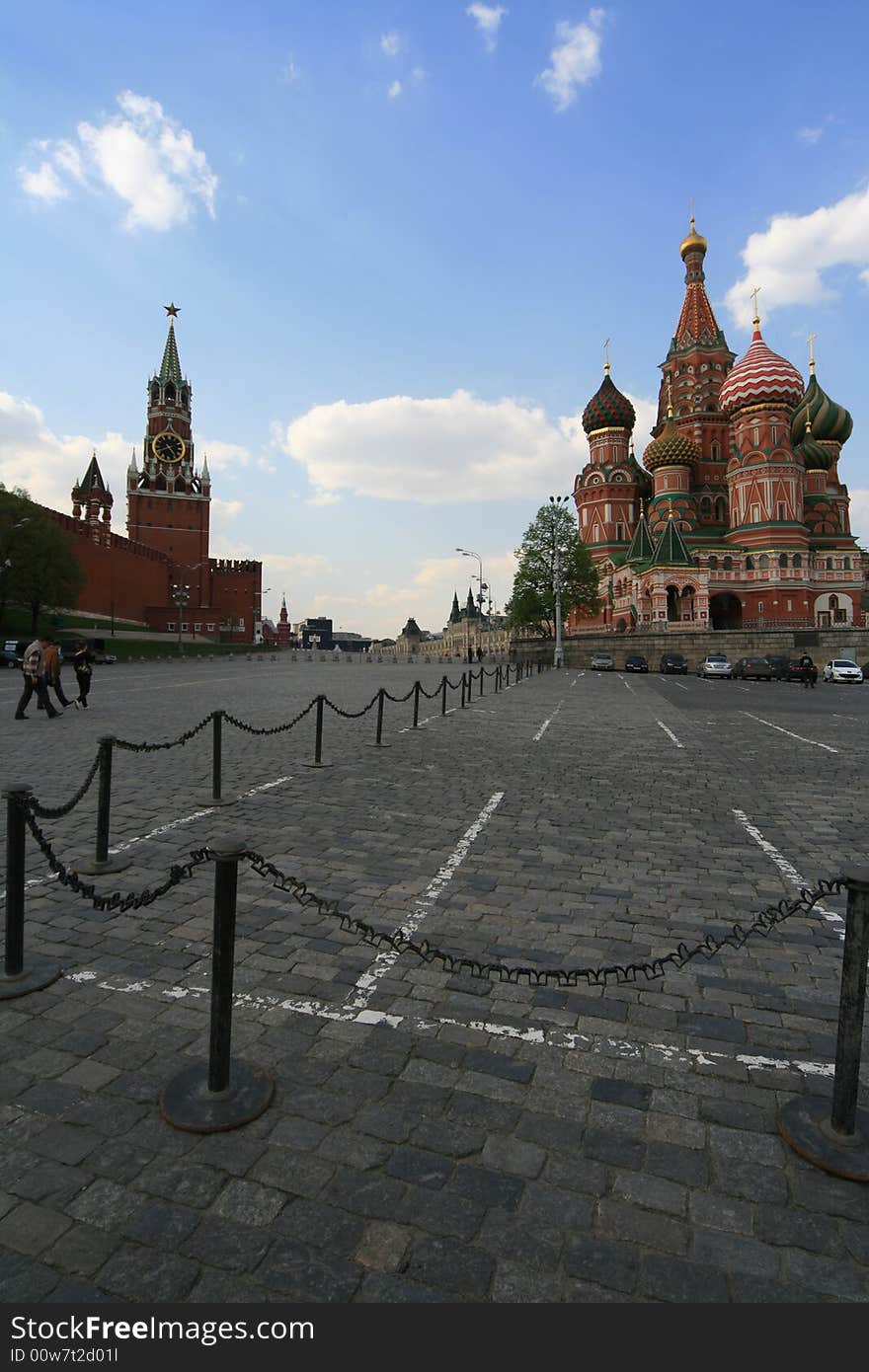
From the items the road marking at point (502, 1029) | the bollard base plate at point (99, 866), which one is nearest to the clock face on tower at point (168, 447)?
the bollard base plate at point (99, 866)

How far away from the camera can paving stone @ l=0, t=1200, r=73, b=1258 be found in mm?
2123

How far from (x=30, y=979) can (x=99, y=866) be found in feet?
5.55

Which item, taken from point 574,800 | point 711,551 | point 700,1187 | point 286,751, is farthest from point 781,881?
point 711,551

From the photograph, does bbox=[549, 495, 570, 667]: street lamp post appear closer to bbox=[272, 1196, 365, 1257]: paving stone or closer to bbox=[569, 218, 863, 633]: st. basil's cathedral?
bbox=[569, 218, 863, 633]: st. basil's cathedral

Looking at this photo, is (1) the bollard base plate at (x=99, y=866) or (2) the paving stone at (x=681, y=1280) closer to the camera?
(2) the paving stone at (x=681, y=1280)

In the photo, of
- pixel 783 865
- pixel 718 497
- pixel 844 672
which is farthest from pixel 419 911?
pixel 718 497

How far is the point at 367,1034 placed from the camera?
3.28 metres

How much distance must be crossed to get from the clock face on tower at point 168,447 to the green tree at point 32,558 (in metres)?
42.2

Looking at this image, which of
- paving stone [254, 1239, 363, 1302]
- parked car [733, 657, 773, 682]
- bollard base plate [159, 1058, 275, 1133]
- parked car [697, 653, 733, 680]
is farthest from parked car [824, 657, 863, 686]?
paving stone [254, 1239, 363, 1302]

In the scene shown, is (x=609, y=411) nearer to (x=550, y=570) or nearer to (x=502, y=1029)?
(x=550, y=570)

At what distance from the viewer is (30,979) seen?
12.1ft

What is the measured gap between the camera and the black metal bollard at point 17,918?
3.48m

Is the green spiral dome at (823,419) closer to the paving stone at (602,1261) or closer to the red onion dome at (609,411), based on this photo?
the red onion dome at (609,411)

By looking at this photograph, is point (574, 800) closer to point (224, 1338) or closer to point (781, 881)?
point (781, 881)
